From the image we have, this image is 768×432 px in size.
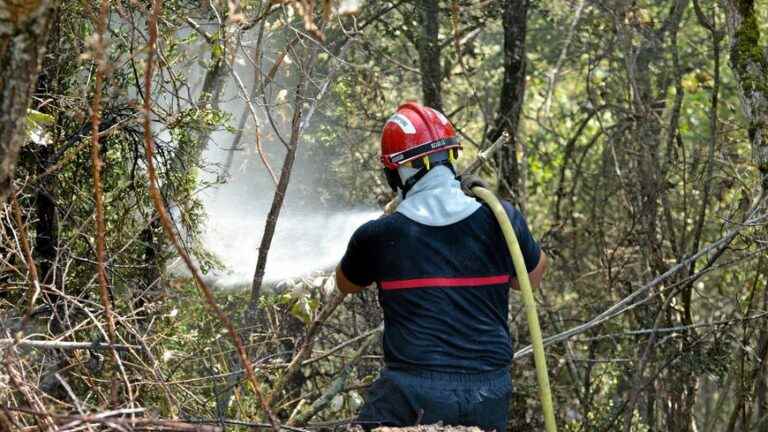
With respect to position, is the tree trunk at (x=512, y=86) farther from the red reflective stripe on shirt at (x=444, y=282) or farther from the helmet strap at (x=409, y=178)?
the red reflective stripe on shirt at (x=444, y=282)

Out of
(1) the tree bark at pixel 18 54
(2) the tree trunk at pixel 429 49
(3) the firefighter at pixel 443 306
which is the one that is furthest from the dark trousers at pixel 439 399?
(2) the tree trunk at pixel 429 49

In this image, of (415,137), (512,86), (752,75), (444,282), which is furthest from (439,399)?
(512,86)

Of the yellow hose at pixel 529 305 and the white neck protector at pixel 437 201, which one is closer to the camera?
the yellow hose at pixel 529 305

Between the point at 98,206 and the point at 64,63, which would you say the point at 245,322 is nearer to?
the point at 64,63

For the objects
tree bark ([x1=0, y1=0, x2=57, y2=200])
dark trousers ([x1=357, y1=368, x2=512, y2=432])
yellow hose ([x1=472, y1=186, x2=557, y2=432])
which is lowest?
dark trousers ([x1=357, y1=368, x2=512, y2=432])

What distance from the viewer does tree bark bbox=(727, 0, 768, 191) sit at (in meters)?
5.48

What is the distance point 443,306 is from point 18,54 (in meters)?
2.46

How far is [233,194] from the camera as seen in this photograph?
912 cm

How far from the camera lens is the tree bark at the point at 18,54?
7.46ft

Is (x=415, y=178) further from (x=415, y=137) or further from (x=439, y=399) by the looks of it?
(x=439, y=399)

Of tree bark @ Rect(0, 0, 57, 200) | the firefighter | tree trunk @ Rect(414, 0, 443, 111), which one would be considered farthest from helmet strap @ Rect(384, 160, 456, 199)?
tree trunk @ Rect(414, 0, 443, 111)

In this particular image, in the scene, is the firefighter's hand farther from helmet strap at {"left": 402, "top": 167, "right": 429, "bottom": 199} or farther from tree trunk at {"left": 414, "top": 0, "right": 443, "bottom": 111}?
tree trunk at {"left": 414, "top": 0, "right": 443, "bottom": 111}

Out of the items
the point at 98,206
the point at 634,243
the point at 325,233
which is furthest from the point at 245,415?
the point at 634,243

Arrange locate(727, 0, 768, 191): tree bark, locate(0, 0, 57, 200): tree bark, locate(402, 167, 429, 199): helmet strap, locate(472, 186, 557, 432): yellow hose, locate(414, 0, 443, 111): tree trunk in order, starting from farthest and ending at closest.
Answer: locate(414, 0, 443, 111): tree trunk
locate(727, 0, 768, 191): tree bark
locate(402, 167, 429, 199): helmet strap
locate(472, 186, 557, 432): yellow hose
locate(0, 0, 57, 200): tree bark
